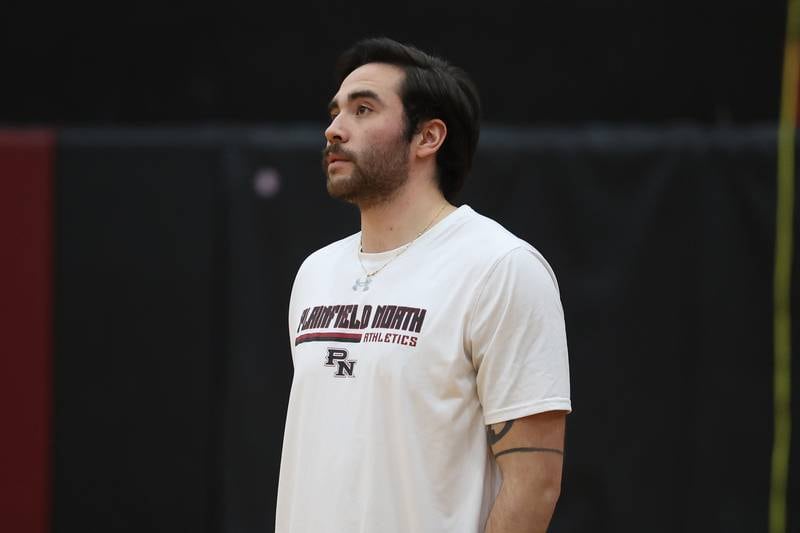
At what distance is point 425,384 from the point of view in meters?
2.08

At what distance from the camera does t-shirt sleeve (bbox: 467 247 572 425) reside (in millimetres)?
2033

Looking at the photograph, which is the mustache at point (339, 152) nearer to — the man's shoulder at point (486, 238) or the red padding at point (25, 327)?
the man's shoulder at point (486, 238)

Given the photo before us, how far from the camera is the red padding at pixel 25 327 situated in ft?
14.6

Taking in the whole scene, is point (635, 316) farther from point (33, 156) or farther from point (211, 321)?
point (33, 156)

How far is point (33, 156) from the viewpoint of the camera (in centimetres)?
454

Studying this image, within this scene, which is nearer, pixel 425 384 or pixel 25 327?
pixel 425 384

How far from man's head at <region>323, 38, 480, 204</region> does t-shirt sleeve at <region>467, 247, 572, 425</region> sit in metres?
0.43

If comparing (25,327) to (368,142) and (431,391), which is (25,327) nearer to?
(368,142)

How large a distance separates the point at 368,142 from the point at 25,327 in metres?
2.71

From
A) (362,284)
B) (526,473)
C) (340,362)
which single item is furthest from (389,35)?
(526,473)

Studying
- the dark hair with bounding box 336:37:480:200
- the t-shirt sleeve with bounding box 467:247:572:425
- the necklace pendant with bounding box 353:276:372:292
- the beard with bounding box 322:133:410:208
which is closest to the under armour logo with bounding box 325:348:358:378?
the necklace pendant with bounding box 353:276:372:292

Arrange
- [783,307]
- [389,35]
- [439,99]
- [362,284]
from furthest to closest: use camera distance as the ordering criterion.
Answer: [389,35] < [783,307] < [439,99] < [362,284]

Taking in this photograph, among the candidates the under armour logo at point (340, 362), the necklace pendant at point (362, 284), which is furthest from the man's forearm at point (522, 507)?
the necklace pendant at point (362, 284)

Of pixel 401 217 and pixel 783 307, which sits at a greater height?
pixel 401 217
